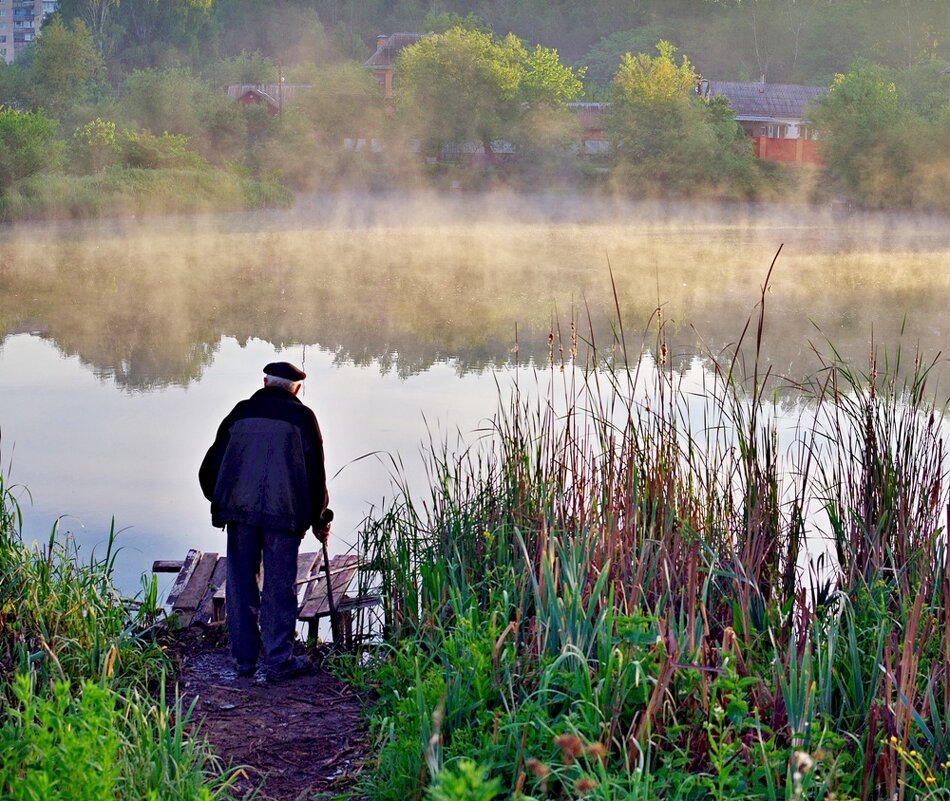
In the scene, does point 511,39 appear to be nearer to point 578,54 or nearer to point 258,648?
point 578,54

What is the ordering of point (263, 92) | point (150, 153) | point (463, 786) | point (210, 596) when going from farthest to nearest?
point (263, 92)
point (150, 153)
point (210, 596)
point (463, 786)

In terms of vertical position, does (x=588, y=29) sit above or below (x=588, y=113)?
above

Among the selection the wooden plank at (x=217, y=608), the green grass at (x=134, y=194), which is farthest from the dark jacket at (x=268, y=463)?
the green grass at (x=134, y=194)

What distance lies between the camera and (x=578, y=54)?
62062 millimetres

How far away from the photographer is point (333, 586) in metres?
4.82

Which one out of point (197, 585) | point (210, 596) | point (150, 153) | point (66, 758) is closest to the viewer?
point (66, 758)

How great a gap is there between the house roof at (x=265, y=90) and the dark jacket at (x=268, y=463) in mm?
45557

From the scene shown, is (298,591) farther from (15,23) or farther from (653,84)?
(15,23)

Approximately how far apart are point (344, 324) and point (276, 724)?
32.4 feet

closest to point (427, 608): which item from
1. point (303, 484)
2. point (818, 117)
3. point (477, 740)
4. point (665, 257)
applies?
point (303, 484)

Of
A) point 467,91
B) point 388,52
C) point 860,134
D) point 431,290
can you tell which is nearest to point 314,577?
point 431,290

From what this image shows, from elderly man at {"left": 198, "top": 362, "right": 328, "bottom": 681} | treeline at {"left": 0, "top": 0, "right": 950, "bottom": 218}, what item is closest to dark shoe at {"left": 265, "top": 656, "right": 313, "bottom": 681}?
elderly man at {"left": 198, "top": 362, "right": 328, "bottom": 681}

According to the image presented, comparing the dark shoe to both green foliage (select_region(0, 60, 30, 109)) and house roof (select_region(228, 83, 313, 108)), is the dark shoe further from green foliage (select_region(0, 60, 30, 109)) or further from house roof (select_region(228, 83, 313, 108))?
house roof (select_region(228, 83, 313, 108))

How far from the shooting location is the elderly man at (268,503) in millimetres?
4160
